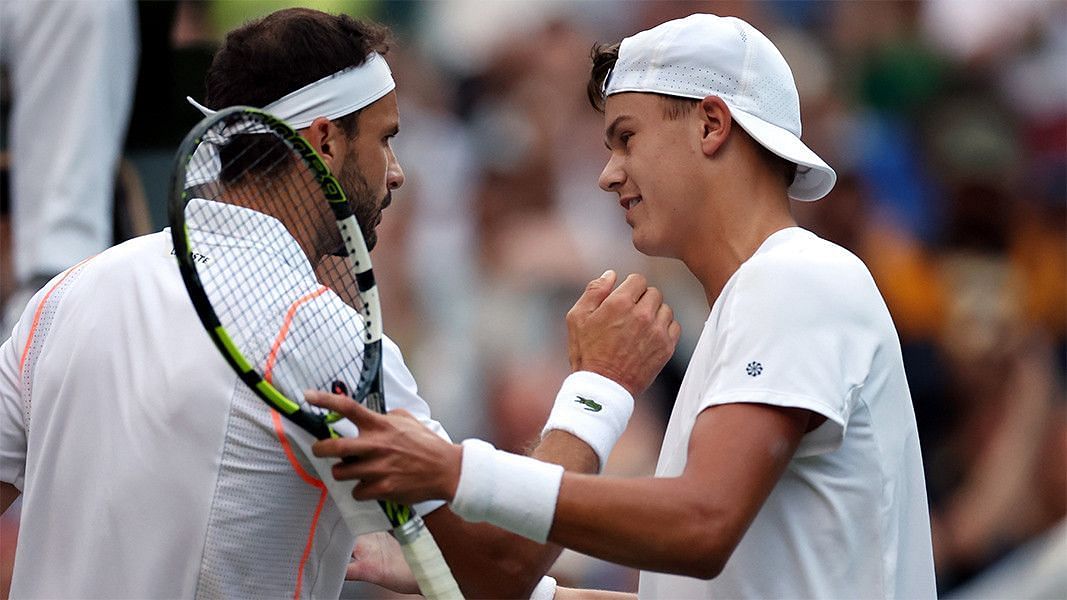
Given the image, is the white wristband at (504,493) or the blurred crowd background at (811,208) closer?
the white wristband at (504,493)

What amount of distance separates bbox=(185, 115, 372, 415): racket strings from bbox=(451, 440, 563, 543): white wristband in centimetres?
28

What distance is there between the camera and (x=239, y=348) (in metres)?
2.92

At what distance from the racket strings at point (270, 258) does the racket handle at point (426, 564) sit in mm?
268

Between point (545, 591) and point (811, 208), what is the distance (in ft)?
13.5

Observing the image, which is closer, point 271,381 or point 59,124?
point 271,381

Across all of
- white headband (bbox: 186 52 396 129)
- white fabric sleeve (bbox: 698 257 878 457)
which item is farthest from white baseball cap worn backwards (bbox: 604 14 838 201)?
white headband (bbox: 186 52 396 129)

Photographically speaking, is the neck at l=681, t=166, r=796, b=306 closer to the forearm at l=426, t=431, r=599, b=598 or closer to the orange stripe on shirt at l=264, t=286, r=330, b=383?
the forearm at l=426, t=431, r=599, b=598

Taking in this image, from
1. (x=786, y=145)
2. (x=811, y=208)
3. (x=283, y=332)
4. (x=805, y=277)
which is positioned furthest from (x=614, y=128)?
(x=811, y=208)

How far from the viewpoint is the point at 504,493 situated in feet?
9.11

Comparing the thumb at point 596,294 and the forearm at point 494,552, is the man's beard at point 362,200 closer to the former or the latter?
the thumb at point 596,294

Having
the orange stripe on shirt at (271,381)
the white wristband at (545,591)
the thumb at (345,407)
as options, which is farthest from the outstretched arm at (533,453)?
the white wristband at (545,591)

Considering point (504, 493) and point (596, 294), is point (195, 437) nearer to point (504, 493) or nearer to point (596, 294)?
point (504, 493)

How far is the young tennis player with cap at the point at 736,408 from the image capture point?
2.77 metres

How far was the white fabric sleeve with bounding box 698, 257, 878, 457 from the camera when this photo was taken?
2840 mm
